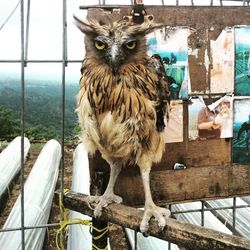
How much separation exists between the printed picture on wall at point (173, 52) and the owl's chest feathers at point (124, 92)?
0.19m

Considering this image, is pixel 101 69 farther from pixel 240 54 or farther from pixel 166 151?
pixel 240 54

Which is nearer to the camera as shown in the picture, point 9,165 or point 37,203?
point 37,203

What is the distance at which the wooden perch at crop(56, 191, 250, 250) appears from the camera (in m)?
1.00

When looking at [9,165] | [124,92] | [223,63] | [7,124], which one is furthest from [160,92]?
[7,124]

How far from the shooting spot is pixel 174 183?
143 centimetres

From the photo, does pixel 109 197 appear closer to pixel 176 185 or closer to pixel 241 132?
pixel 176 185

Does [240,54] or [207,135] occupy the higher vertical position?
[240,54]

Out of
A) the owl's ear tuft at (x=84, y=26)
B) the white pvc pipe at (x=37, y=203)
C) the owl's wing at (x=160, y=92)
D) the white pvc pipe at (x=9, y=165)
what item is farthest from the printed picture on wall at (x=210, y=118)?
the white pvc pipe at (x=9, y=165)

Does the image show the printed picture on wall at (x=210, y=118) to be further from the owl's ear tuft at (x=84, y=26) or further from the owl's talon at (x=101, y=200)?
the owl's ear tuft at (x=84, y=26)

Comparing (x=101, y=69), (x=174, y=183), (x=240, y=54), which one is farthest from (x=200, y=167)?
(x=101, y=69)

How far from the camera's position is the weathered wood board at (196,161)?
1.37 m

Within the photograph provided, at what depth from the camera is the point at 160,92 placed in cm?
120

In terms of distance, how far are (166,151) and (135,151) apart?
228 mm

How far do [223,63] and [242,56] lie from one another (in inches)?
2.7
